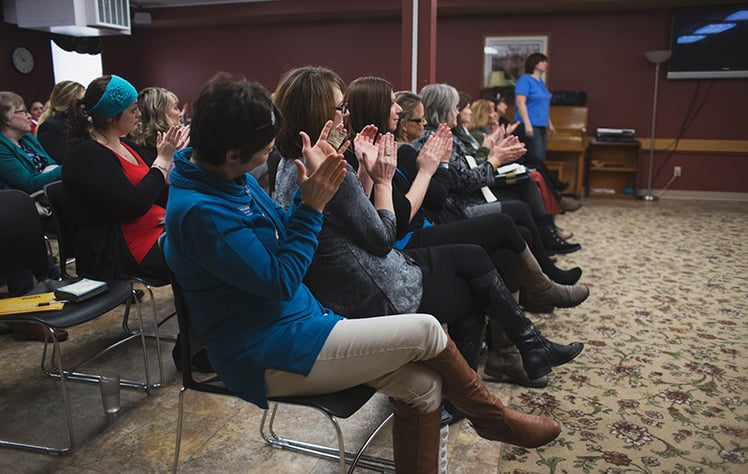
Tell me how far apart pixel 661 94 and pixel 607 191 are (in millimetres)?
1275

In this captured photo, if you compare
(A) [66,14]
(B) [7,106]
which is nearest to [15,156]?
(B) [7,106]

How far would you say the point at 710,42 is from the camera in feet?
21.4

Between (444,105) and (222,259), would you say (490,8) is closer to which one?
(444,105)

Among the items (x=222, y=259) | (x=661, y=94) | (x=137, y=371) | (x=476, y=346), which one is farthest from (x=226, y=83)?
Result: (x=661, y=94)

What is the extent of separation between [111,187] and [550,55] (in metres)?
6.13

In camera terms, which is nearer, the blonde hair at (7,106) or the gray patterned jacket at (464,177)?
the gray patterned jacket at (464,177)

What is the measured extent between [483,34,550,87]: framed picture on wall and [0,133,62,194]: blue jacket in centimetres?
542

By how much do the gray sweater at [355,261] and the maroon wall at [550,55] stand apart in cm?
478

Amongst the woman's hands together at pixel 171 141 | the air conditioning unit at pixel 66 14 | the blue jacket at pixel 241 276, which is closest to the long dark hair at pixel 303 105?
the blue jacket at pixel 241 276

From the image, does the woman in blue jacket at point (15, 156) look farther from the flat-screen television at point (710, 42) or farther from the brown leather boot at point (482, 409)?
the flat-screen television at point (710, 42)

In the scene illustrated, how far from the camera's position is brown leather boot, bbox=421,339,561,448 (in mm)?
1508

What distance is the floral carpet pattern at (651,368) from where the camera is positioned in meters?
1.92

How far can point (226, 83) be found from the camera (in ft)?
4.29

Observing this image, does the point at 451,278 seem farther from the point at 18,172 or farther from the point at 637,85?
the point at 637,85
